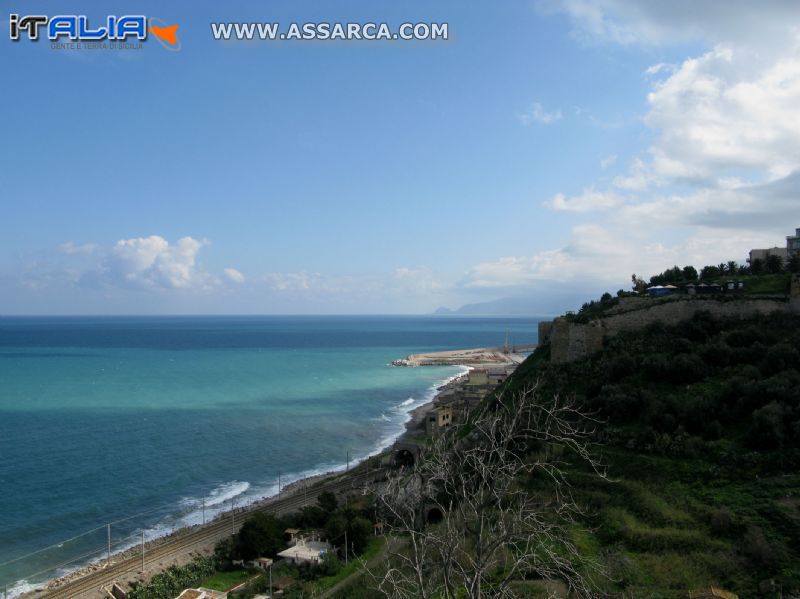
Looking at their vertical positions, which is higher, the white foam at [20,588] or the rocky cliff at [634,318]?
the rocky cliff at [634,318]

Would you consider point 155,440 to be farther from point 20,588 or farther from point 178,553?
point 20,588

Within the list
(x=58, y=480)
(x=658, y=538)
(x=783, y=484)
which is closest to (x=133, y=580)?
(x=58, y=480)

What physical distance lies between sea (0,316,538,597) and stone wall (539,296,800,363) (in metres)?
20.1

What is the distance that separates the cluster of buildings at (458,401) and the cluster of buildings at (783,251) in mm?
21874

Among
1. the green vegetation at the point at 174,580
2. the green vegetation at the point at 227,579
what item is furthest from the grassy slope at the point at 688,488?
the green vegetation at the point at 174,580

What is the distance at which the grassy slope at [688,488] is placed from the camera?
1380cm

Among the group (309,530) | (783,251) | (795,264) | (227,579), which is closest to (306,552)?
(227,579)

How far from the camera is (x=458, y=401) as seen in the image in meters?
53.2

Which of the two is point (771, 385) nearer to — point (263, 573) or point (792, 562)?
point (792, 562)

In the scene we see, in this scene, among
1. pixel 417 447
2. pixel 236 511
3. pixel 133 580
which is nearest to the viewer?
pixel 133 580

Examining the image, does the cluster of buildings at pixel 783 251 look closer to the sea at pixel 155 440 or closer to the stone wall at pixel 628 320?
the stone wall at pixel 628 320

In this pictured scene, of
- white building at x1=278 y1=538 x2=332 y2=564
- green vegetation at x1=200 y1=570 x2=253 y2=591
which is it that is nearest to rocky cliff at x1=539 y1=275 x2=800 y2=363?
white building at x1=278 y1=538 x2=332 y2=564

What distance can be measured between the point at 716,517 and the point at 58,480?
36.5m

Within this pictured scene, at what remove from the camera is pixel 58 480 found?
118ft
